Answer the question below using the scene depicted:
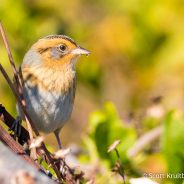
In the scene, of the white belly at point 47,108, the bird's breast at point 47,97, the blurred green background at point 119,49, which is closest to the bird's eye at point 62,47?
the bird's breast at point 47,97

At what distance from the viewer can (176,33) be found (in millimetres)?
4742

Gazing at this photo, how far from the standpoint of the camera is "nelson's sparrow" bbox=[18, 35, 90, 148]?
311 cm

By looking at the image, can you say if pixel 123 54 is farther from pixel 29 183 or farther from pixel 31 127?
pixel 29 183

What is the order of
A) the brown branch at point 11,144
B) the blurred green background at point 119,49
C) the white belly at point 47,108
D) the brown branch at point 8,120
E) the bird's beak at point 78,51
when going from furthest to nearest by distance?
the blurred green background at point 119,49
the bird's beak at point 78,51
the white belly at point 47,108
the brown branch at point 8,120
the brown branch at point 11,144

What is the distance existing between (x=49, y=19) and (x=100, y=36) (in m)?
0.80

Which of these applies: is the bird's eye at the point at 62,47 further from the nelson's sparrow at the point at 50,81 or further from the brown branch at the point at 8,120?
the brown branch at the point at 8,120

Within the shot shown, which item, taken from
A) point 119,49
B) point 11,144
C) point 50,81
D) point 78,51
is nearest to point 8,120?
point 11,144

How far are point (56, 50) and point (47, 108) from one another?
537 millimetres

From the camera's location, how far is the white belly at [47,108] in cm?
304

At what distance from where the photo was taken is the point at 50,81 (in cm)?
329

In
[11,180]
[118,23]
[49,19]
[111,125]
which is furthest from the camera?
[118,23]

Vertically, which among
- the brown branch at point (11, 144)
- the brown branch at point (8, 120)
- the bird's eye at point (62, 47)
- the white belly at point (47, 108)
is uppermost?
the bird's eye at point (62, 47)

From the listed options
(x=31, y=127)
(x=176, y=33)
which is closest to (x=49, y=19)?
(x=176, y=33)

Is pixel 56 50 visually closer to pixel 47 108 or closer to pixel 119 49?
pixel 47 108
